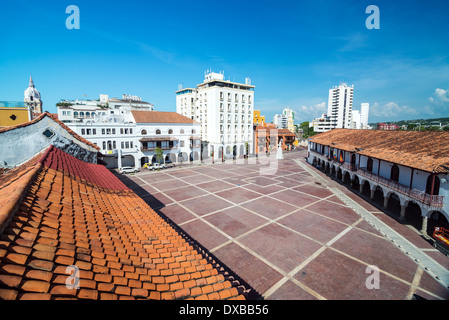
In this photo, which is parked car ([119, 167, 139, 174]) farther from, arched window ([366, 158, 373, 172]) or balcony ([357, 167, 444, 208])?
arched window ([366, 158, 373, 172])

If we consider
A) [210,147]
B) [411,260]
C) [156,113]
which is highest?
[156,113]

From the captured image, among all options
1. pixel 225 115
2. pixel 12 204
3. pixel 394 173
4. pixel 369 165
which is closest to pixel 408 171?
pixel 394 173

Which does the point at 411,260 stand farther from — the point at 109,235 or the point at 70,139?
the point at 70,139

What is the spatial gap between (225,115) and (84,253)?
53700 mm

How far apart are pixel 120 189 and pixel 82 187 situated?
8.84 feet

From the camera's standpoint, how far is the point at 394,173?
68.4 ft

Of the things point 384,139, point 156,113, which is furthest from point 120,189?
point 156,113

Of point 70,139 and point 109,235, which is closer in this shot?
point 109,235

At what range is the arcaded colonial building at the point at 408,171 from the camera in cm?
1590

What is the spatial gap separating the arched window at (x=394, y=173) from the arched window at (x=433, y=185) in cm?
355

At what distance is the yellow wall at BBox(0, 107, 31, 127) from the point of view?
16.2 meters

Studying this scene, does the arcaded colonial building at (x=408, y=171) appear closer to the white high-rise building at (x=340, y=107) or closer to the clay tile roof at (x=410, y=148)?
the clay tile roof at (x=410, y=148)

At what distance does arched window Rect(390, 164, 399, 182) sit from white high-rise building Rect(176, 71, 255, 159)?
3883 centimetres

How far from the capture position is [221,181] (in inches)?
1289
